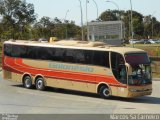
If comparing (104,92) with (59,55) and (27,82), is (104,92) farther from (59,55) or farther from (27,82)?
(27,82)

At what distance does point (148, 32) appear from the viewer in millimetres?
157500

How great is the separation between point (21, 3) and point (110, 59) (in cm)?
9389

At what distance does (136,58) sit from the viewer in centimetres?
2217

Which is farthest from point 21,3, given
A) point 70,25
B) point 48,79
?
point 48,79

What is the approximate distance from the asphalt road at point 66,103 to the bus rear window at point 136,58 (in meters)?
1.74

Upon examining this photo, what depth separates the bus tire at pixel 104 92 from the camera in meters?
22.6

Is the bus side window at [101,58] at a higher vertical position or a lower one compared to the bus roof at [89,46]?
lower

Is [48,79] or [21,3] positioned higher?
[21,3]

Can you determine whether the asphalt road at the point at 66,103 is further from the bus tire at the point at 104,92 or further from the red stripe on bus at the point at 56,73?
the red stripe on bus at the point at 56,73

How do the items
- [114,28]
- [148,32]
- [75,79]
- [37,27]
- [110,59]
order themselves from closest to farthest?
[110,59] → [75,79] → [114,28] → [37,27] → [148,32]

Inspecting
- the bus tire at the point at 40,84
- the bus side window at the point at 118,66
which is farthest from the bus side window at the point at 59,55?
the bus side window at the point at 118,66

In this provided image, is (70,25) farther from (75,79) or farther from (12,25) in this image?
(75,79)

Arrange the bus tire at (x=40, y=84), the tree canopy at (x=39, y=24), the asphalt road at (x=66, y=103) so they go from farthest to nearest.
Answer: the tree canopy at (x=39, y=24), the bus tire at (x=40, y=84), the asphalt road at (x=66, y=103)

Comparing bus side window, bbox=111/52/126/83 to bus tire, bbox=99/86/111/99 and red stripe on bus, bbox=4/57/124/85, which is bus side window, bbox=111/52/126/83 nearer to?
red stripe on bus, bbox=4/57/124/85
